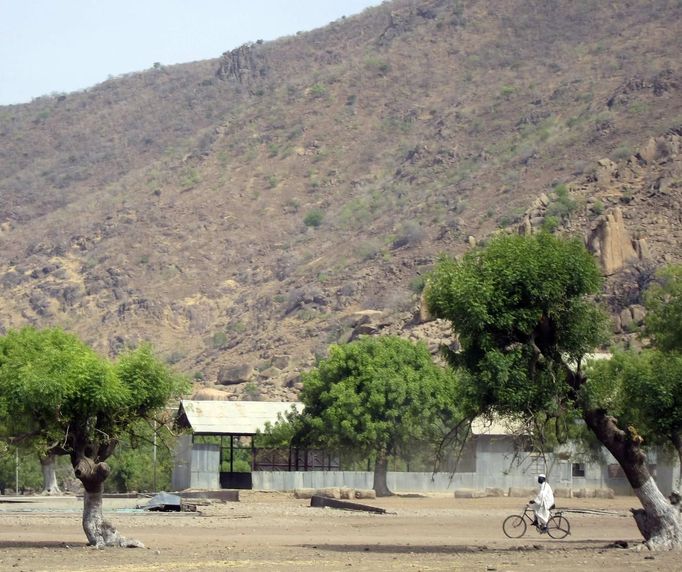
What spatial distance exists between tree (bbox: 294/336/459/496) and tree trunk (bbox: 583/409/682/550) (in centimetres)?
3311

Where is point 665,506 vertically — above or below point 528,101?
below

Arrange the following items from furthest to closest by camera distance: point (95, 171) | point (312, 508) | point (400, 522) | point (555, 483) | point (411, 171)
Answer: point (95, 171)
point (411, 171)
point (555, 483)
point (312, 508)
point (400, 522)

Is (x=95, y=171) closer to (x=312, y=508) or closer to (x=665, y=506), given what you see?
(x=312, y=508)

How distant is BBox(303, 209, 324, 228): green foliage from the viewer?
5364 inches

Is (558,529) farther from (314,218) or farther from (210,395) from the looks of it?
(314,218)

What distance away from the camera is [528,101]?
144000mm

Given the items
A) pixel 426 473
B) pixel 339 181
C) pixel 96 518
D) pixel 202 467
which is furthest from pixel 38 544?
pixel 339 181

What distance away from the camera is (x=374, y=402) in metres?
A: 62.8

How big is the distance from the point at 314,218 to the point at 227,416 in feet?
239

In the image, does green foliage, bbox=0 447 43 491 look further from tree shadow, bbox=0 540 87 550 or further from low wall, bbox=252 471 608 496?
tree shadow, bbox=0 540 87 550

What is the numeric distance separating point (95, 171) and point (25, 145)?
70.0ft

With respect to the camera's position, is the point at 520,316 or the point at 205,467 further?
the point at 205,467

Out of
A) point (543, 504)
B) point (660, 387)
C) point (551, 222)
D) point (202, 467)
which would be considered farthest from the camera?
point (551, 222)

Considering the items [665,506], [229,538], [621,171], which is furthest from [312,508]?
[621,171]
